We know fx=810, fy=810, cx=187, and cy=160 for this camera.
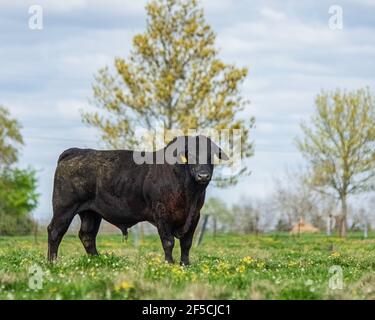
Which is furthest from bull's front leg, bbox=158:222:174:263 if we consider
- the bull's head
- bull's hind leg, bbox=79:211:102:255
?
bull's hind leg, bbox=79:211:102:255

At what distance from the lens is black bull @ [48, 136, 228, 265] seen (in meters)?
15.9

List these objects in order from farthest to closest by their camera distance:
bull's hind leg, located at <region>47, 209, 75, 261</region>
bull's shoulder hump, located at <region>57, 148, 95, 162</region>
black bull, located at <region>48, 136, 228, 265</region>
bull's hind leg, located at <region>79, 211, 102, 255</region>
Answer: bull's shoulder hump, located at <region>57, 148, 95, 162</region>
bull's hind leg, located at <region>79, 211, 102, 255</region>
bull's hind leg, located at <region>47, 209, 75, 261</region>
black bull, located at <region>48, 136, 228, 265</region>

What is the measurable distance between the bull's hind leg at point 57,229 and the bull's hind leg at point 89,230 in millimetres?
514

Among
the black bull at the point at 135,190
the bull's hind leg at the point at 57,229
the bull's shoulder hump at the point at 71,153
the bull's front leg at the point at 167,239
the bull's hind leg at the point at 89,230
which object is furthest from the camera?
the bull's shoulder hump at the point at 71,153

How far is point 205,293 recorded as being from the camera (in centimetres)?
1020

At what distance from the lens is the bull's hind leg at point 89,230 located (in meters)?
17.5

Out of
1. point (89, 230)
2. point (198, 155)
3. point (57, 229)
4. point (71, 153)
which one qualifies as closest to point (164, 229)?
point (198, 155)

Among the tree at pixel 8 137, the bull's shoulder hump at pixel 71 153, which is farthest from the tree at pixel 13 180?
the bull's shoulder hump at pixel 71 153

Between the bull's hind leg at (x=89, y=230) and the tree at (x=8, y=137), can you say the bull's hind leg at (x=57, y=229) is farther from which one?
the tree at (x=8, y=137)

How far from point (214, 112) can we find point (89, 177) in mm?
22322

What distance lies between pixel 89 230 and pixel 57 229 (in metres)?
0.78

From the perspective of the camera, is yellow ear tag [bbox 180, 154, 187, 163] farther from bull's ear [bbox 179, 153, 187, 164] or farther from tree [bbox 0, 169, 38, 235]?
tree [bbox 0, 169, 38, 235]

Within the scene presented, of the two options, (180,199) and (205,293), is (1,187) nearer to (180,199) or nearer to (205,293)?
(180,199)
